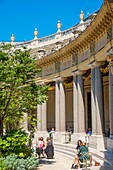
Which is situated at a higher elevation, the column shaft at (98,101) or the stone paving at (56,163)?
the column shaft at (98,101)

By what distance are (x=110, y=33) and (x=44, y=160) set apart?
9.54 metres

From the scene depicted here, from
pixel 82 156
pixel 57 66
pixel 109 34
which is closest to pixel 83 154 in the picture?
pixel 82 156

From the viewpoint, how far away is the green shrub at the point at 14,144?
1620cm

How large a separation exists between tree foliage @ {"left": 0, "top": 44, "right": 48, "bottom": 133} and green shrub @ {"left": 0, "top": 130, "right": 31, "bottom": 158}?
1.41 metres

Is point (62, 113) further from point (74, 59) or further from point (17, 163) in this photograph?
point (17, 163)

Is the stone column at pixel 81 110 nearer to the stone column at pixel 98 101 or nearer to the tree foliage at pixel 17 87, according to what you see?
the stone column at pixel 98 101

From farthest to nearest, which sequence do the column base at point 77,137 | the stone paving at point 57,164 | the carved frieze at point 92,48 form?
the column base at point 77,137 < the carved frieze at point 92,48 < the stone paving at point 57,164

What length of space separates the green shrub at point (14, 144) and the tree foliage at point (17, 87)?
1.41 m

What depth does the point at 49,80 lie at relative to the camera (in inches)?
1409

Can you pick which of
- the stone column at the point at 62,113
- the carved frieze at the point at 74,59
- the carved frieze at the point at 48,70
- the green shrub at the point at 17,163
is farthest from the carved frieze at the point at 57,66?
the green shrub at the point at 17,163

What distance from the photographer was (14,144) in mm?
16297

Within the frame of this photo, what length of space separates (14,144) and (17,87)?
10.6ft

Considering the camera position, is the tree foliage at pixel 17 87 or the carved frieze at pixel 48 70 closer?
the tree foliage at pixel 17 87

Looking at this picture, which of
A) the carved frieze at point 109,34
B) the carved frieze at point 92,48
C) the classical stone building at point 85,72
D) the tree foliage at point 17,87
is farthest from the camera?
the carved frieze at point 92,48
